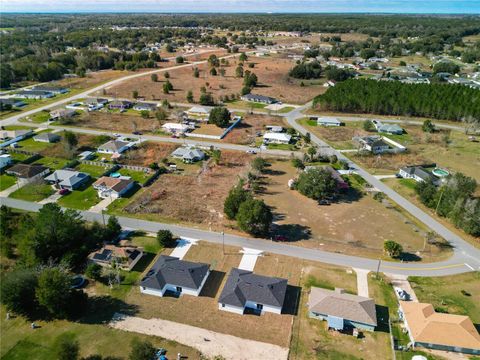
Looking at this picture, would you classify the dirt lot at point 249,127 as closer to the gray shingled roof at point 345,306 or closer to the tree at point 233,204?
the tree at point 233,204

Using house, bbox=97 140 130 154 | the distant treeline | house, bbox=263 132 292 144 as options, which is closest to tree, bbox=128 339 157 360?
house, bbox=97 140 130 154

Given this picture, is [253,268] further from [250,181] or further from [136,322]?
[250,181]

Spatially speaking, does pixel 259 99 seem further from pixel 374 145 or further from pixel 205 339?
pixel 205 339

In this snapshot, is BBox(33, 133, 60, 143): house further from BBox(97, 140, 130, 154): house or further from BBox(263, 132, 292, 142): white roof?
BBox(263, 132, 292, 142): white roof

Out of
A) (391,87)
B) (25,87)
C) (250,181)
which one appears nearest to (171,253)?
(250,181)

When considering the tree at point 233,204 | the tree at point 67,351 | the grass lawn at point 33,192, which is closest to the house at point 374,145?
the tree at point 233,204

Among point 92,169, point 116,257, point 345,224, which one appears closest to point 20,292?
point 116,257
